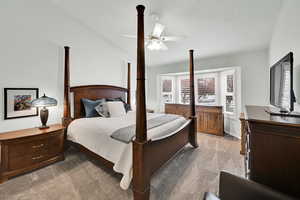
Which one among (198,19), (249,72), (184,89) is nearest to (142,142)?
(198,19)

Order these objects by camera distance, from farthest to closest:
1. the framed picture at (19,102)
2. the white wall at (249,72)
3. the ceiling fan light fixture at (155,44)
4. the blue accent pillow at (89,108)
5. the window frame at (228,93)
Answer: the window frame at (228,93) < the white wall at (249,72) < the blue accent pillow at (89,108) < the ceiling fan light fixture at (155,44) < the framed picture at (19,102)

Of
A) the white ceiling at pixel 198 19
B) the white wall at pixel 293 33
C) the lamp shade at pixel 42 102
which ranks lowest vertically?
A: the lamp shade at pixel 42 102

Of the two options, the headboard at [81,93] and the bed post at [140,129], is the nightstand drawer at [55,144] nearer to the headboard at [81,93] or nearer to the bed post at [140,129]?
the headboard at [81,93]

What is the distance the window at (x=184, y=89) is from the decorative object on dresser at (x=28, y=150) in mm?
3992

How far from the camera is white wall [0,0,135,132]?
218 centimetres

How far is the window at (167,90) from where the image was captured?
5184 mm

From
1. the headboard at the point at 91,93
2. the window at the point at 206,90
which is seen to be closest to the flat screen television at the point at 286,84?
the window at the point at 206,90

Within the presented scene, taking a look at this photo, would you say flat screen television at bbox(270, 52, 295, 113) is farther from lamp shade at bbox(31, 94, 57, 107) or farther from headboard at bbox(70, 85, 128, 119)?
headboard at bbox(70, 85, 128, 119)

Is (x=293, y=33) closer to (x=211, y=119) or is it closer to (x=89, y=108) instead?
(x=211, y=119)

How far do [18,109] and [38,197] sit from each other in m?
1.61

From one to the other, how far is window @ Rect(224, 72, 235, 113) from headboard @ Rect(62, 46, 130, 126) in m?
3.08

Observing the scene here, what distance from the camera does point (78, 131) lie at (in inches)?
93.1

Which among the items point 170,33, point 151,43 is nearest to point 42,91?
point 151,43

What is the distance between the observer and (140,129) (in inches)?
55.1
